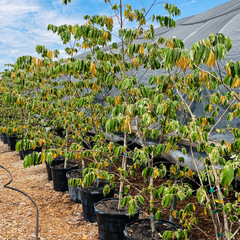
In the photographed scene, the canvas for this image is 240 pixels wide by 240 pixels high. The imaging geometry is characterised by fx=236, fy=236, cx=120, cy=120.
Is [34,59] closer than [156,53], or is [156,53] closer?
[156,53]

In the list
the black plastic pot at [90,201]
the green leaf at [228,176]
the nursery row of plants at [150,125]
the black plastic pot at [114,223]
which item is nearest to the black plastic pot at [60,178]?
the nursery row of plants at [150,125]

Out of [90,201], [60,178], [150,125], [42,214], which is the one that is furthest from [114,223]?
[60,178]

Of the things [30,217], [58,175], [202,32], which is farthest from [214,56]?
[202,32]

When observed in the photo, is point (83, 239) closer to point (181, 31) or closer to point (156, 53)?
point (156, 53)

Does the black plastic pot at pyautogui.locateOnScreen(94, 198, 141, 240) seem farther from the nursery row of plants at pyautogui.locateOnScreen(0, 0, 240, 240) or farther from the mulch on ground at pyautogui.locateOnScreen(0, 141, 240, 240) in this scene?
the mulch on ground at pyautogui.locateOnScreen(0, 141, 240, 240)

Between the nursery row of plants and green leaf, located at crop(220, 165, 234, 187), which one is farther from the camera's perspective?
the nursery row of plants

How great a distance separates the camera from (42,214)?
460 cm

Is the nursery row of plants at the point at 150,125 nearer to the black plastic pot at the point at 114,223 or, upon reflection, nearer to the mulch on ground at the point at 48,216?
the black plastic pot at the point at 114,223

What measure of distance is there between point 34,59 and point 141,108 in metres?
2.39

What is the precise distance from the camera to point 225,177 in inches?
55.5

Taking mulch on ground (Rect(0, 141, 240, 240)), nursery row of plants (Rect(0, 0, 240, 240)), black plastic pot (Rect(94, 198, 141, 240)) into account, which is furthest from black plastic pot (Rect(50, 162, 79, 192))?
black plastic pot (Rect(94, 198, 141, 240))

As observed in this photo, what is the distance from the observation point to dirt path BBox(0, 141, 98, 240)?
3.91 meters

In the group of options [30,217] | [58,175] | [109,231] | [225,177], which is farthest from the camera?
[58,175]

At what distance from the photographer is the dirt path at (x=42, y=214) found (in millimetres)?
3914
